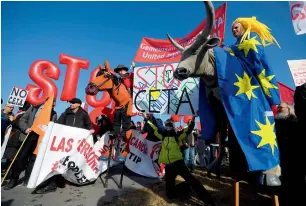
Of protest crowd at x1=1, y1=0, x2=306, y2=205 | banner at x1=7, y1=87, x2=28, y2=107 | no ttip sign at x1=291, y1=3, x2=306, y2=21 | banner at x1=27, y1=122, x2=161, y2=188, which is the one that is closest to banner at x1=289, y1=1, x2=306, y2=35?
no ttip sign at x1=291, y1=3, x2=306, y2=21

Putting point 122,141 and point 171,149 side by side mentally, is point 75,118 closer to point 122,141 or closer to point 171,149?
point 122,141

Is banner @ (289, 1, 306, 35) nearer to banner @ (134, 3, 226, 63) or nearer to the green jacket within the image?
banner @ (134, 3, 226, 63)

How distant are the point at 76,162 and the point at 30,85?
246 inches

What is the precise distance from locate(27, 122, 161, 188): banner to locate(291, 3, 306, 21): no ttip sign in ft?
18.5

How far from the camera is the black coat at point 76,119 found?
6.09 metres

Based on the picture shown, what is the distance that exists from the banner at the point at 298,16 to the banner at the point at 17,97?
8.47 metres

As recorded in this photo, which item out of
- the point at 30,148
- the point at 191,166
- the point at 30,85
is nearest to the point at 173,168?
the point at 30,148

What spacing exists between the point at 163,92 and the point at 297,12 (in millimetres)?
3903

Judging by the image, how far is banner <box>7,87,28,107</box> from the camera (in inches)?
299

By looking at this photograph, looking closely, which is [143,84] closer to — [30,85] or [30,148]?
[30,148]

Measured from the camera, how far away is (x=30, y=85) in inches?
404

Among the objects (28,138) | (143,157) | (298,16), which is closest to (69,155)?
(28,138)

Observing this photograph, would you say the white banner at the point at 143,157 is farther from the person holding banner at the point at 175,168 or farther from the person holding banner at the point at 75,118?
the person holding banner at the point at 75,118

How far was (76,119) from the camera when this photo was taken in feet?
20.1
